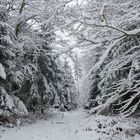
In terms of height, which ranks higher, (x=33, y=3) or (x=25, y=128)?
(x=33, y=3)

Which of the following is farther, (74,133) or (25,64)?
(25,64)

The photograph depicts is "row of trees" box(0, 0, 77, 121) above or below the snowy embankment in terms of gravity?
above

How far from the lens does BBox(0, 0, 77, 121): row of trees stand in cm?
1163

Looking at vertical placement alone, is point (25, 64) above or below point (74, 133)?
above

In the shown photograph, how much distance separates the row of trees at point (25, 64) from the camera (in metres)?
11.6

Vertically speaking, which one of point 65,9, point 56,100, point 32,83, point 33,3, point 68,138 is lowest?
point 68,138

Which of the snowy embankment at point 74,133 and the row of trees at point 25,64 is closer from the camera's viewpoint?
the snowy embankment at point 74,133

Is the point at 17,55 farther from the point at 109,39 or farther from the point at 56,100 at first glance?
the point at 109,39

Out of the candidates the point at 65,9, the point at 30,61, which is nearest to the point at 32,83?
the point at 30,61

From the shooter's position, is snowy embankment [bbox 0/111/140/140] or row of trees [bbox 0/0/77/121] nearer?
snowy embankment [bbox 0/111/140/140]

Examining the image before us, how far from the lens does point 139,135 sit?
10.7 metres

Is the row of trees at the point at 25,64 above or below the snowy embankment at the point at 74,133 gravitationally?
above

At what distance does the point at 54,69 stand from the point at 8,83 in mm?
5171

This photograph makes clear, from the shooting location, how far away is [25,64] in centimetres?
1452
